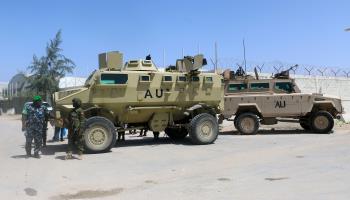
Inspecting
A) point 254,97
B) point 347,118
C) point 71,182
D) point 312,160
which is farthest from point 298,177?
point 347,118

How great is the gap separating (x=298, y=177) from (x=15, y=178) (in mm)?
4873

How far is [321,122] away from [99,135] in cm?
888

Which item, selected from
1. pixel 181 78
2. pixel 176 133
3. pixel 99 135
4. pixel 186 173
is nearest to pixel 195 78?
pixel 181 78

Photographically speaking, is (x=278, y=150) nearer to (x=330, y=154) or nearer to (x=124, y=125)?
(x=330, y=154)

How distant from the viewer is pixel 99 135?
12.5m

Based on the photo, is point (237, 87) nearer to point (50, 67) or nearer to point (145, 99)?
point (145, 99)

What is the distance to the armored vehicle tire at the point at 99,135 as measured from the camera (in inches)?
487

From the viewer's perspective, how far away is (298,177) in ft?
28.0

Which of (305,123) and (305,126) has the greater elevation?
(305,123)

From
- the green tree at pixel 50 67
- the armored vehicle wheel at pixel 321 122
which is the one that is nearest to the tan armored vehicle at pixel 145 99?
the armored vehicle wheel at pixel 321 122

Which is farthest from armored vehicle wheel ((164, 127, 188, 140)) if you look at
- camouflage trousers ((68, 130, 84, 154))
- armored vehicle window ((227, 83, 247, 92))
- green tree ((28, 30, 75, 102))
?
green tree ((28, 30, 75, 102))

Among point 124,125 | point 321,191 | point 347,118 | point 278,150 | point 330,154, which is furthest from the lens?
point 347,118

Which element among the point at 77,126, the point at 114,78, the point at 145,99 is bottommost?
the point at 77,126

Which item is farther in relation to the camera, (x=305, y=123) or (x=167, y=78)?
(x=305, y=123)
